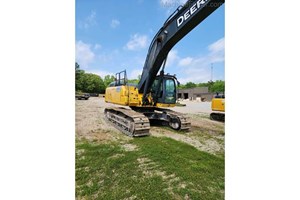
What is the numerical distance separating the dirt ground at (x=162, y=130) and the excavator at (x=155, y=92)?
18 cm

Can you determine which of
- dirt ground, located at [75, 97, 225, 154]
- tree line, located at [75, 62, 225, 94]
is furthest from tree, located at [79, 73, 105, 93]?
dirt ground, located at [75, 97, 225, 154]

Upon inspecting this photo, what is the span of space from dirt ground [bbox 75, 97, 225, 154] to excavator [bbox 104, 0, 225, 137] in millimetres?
175

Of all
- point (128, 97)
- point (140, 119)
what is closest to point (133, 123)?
point (140, 119)

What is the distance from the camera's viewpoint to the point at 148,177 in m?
1.56

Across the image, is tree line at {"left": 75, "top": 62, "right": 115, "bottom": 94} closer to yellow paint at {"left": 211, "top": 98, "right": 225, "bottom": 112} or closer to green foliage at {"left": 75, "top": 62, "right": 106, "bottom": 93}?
green foliage at {"left": 75, "top": 62, "right": 106, "bottom": 93}

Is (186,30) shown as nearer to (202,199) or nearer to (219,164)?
(219,164)

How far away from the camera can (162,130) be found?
3301mm

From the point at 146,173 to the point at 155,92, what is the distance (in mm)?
1806

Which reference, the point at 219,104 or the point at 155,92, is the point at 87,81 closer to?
the point at 219,104

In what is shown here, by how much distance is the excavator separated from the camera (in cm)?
234

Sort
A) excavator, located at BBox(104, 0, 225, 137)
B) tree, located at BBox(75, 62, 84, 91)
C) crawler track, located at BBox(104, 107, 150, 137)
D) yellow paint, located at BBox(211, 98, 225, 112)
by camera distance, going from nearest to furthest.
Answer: tree, located at BBox(75, 62, 84, 91) < yellow paint, located at BBox(211, 98, 225, 112) < excavator, located at BBox(104, 0, 225, 137) < crawler track, located at BBox(104, 107, 150, 137)

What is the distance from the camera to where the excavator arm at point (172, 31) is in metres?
1.96
